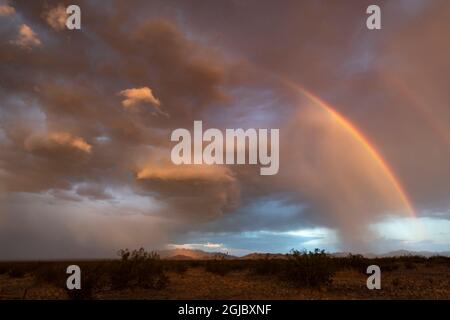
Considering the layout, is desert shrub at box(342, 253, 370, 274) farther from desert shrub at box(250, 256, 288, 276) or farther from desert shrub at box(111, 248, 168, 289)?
desert shrub at box(111, 248, 168, 289)

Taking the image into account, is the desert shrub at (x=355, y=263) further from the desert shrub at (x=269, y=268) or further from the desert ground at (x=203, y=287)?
the desert ground at (x=203, y=287)

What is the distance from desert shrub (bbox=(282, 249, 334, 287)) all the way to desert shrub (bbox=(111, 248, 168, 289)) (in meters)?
8.08

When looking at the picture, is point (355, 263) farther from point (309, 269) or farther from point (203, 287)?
point (203, 287)

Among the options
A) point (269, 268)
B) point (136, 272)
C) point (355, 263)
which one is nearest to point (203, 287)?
point (136, 272)

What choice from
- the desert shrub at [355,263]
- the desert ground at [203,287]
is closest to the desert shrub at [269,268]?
the desert ground at [203,287]

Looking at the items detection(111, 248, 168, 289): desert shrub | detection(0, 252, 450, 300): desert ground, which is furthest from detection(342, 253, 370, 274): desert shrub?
detection(111, 248, 168, 289): desert shrub

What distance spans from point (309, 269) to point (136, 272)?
10293mm

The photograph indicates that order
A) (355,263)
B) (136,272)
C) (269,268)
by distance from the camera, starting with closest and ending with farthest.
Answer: (136,272), (269,268), (355,263)

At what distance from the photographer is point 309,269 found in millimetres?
27172

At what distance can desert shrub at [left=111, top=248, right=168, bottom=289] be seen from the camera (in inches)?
1030

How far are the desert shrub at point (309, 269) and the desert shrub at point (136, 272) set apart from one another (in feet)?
26.5

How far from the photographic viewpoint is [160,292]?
24.4 meters

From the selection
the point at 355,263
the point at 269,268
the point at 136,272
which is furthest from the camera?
the point at 355,263
